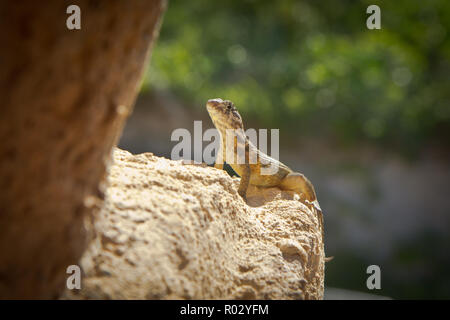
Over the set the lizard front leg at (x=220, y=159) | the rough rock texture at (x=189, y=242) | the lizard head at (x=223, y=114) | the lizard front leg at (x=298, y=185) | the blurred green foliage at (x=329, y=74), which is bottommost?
the rough rock texture at (x=189, y=242)

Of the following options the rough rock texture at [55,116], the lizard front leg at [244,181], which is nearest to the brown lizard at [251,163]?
the lizard front leg at [244,181]

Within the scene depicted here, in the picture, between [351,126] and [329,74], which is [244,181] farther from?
[329,74]

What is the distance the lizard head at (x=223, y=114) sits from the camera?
3975mm

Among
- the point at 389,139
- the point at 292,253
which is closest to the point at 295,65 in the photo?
the point at 389,139

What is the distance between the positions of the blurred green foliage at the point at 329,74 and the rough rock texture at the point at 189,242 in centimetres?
752

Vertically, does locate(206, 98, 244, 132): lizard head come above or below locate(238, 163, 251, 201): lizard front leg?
above

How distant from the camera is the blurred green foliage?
35.2 ft

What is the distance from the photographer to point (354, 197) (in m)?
10.5

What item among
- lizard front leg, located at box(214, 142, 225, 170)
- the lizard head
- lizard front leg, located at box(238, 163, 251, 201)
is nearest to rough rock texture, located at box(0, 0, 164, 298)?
lizard front leg, located at box(238, 163, 251, 201)

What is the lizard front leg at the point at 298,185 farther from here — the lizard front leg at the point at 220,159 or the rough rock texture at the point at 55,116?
the rough rock texture at the point at 55,116

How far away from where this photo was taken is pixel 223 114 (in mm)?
3992

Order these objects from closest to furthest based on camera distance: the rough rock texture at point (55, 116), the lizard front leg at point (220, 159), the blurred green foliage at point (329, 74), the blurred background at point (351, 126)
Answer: the rough rock texture at point (55, 116) < the lizard front leg at point (220, 159) < the blurred background at point (351, 126) < the blurred green foliage at point (329, 74)

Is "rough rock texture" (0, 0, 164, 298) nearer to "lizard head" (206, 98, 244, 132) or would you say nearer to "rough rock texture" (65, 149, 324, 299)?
"rough rock texture" (65, 149, 324, 299)

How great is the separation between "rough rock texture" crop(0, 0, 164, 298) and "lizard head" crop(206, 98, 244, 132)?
196cm
